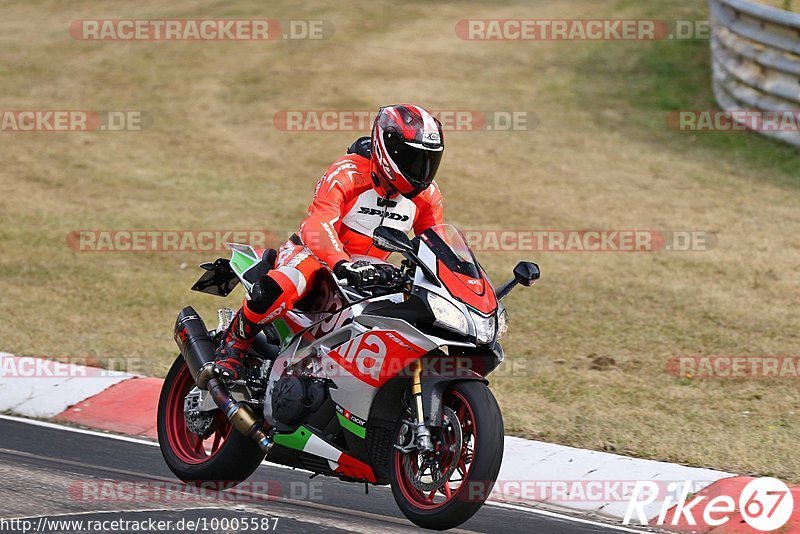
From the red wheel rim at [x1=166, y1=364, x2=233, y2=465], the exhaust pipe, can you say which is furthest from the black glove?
the red wheel rim at [x1=166, y1=364, x2=233, y2=465]

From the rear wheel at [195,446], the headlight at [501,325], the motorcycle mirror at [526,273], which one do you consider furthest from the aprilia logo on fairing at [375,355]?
the rear wheel at [195,446]

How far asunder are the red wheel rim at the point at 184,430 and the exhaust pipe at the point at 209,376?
0.27 metres

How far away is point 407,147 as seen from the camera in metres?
6.27

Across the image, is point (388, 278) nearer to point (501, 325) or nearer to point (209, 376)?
point (501, 325)

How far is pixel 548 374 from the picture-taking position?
9.66 m

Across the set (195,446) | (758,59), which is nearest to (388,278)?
(195,446)

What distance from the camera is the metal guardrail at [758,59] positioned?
15.7 metres

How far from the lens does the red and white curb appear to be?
699 centimetres

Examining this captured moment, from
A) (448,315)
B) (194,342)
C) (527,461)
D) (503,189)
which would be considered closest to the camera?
(448,315)

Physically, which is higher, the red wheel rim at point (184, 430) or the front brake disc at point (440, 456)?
the front brake disc at point (440, 456)

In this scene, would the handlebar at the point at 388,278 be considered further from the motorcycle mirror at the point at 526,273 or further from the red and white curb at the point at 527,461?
the red and white curb at the point at 527,461

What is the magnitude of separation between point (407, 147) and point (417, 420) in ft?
4.78

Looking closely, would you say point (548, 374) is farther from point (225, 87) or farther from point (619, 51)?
point (619, 51)

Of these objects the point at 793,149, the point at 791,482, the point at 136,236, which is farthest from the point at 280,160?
the point at 791,482
